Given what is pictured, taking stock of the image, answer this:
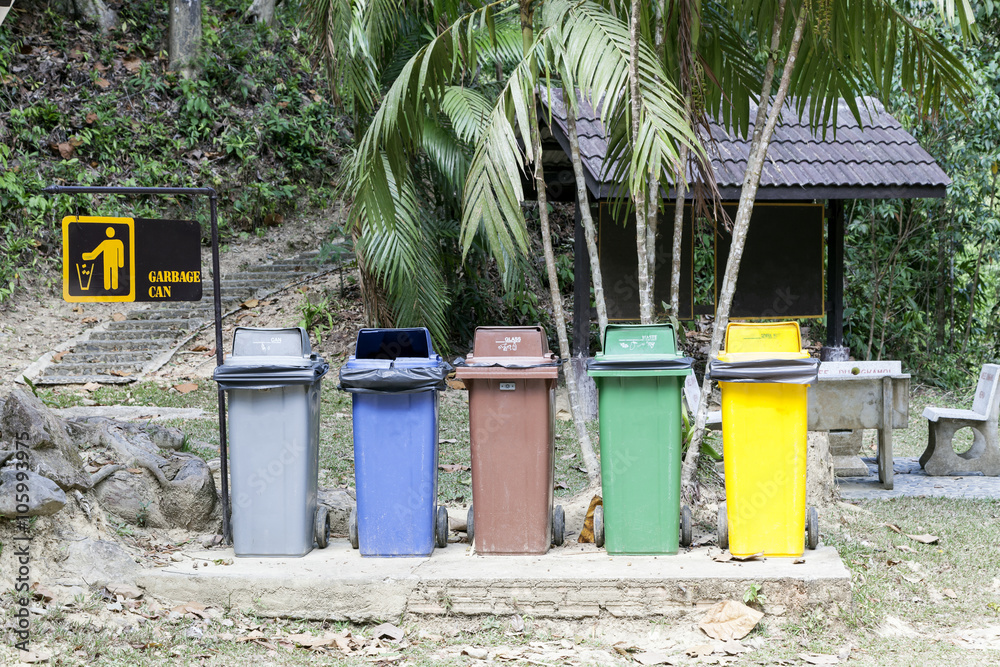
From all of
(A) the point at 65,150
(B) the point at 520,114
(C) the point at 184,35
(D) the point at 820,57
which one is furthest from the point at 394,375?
(C) the point at 184,35

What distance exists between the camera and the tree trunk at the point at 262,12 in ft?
64.0

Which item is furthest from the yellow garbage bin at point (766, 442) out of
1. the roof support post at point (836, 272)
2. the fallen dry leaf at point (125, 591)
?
the roof support post at point (836, 272)

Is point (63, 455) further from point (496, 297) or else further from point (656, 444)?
point (496, 297)

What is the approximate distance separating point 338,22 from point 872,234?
839 centimetres

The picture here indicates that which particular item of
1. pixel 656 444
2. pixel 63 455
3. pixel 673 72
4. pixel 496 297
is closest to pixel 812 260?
pixel 496 297

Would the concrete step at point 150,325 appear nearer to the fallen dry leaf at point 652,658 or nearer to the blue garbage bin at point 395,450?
the blue garbage bin at point 395,450

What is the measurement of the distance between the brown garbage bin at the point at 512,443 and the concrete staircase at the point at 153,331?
726 cm

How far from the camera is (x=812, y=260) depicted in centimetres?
1127

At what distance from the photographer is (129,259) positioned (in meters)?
4.79

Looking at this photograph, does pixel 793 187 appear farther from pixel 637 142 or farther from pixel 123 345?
pixel 123 345

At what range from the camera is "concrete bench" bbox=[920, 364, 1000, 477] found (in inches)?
302

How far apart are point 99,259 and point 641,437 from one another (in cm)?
301

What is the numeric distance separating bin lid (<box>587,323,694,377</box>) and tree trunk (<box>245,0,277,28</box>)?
55.8 feet

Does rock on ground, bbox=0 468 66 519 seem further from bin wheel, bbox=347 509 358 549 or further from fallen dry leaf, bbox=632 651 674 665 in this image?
fallen dry leaf, bbox=632 651 674 665
